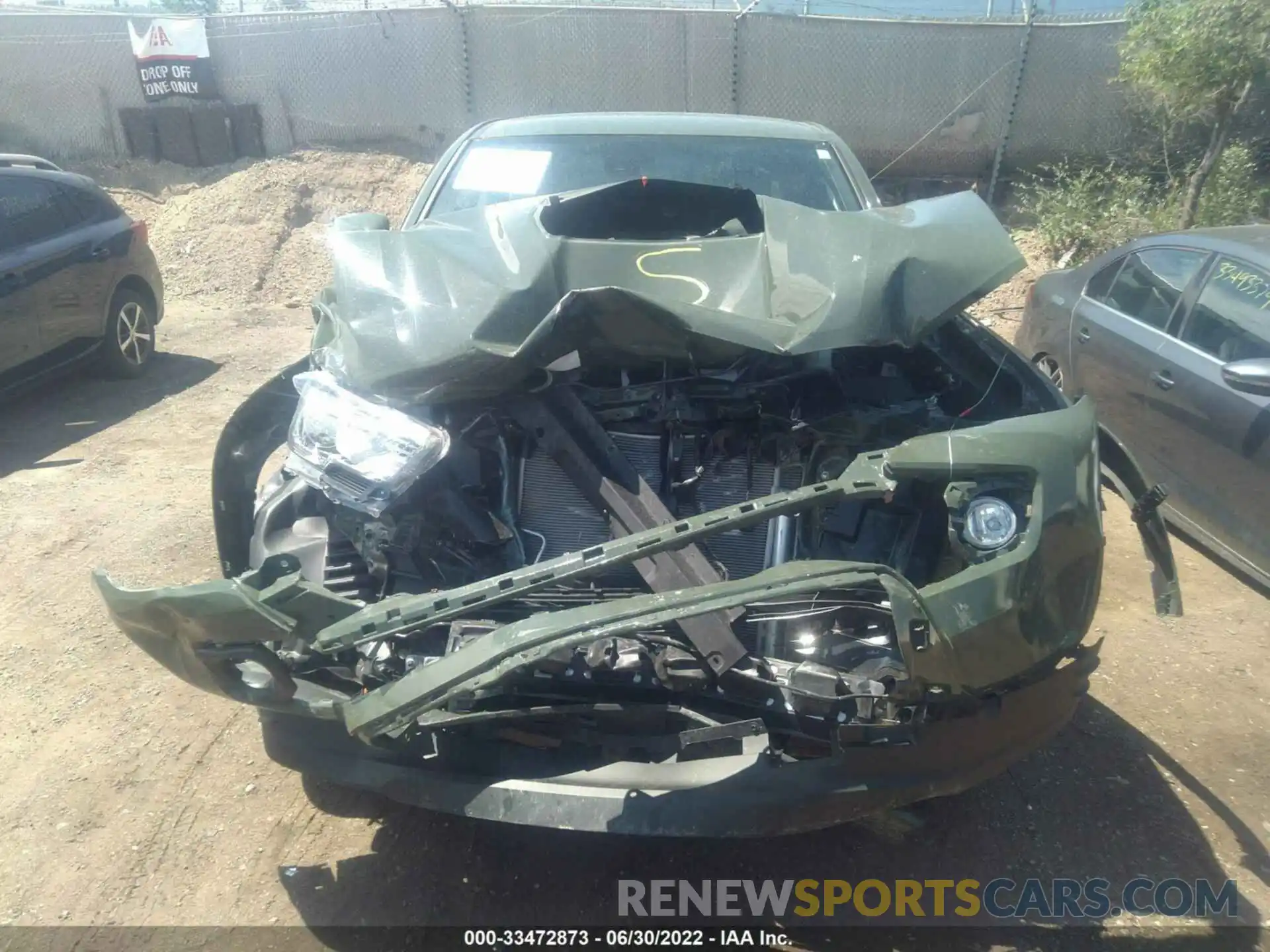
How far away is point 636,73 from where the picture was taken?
11.0 metres

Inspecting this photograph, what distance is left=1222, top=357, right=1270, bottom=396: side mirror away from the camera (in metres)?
3.52

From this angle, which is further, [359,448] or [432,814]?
[432,814]

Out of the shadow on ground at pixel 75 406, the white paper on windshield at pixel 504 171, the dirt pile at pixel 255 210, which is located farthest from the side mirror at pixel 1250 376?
the dirt pile at pixel 255 210

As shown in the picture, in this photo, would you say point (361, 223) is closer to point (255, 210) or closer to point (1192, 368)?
point (1192, 368)

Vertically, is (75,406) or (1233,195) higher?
(1233,195)

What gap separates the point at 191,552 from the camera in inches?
167

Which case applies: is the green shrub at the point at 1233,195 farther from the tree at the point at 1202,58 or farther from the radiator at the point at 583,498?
the radiator at the point at 583,498

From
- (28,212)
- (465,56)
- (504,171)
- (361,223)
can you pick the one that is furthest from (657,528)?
(465,56)

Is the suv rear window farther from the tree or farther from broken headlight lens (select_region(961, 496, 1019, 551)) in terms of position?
the tree

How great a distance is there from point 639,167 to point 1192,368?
265 centimetres

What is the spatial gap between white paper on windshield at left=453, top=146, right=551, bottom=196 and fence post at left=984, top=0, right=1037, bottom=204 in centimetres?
823

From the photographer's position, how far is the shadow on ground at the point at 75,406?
566 cm

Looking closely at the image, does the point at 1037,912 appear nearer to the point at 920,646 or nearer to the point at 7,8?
the point at 920,646

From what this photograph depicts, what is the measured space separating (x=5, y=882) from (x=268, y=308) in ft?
25.4
